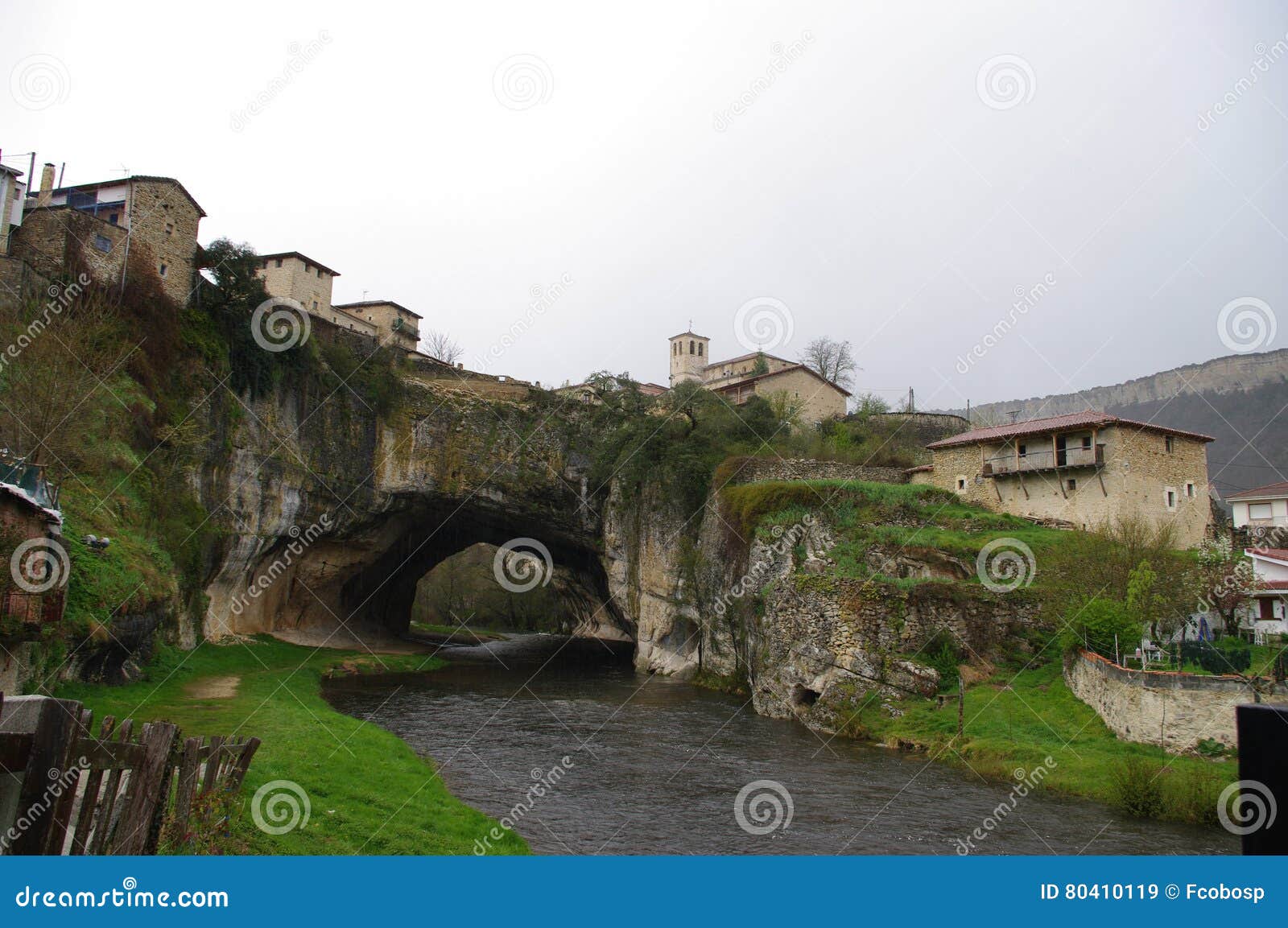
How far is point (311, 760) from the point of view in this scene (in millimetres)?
16656

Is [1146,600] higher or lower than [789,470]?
lower

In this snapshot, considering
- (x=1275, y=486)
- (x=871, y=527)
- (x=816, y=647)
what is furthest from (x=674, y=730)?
(x=1275, y=486)

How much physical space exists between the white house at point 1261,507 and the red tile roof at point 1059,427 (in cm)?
386

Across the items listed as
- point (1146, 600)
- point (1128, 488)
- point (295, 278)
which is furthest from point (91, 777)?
point (295, 278)

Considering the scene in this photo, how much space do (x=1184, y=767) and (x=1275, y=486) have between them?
81.5 ft

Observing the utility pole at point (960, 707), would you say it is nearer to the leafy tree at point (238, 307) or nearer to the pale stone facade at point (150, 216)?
the leafy tree at point (238, 307)

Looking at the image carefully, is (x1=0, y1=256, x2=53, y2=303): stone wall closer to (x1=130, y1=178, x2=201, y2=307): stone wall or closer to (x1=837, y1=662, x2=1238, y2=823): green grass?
(x1=130, y1=178, x2=201, y2=307): stone wall

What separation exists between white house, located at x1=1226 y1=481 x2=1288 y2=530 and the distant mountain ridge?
1822cm

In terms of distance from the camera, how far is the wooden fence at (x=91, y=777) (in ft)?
14.2

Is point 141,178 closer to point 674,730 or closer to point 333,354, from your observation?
point 333,354

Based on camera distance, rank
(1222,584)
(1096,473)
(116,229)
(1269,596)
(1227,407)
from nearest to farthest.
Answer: (1222,584)
(1269,596)
(1096,473)
(116,229)
(1227,407)

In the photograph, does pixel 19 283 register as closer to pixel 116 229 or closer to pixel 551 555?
pixel 116 229

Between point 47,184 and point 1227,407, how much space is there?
308 ft

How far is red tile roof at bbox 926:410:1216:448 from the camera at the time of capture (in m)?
31.4
